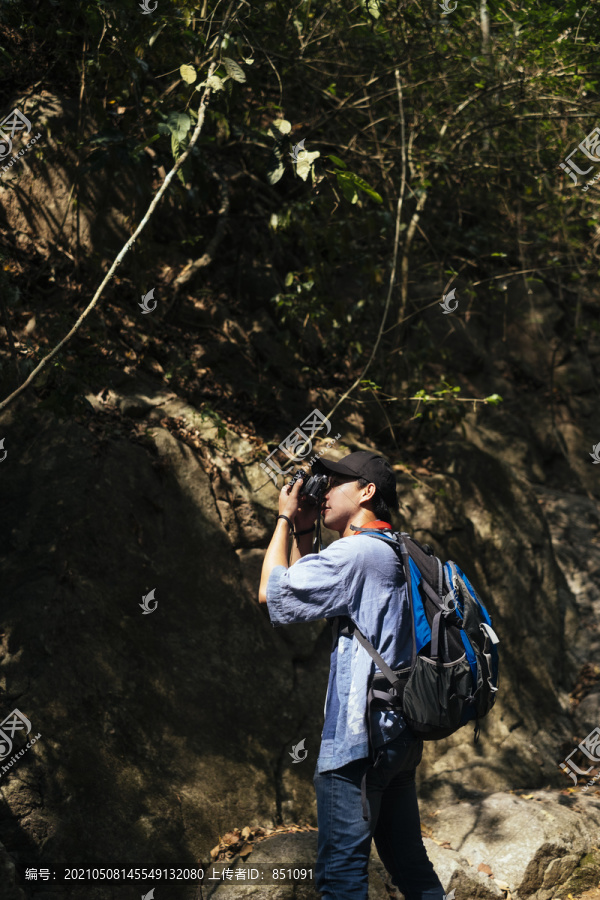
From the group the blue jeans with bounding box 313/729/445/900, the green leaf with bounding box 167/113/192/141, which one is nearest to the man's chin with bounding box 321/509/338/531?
the blue jeans with bounding box 313/729/445/900

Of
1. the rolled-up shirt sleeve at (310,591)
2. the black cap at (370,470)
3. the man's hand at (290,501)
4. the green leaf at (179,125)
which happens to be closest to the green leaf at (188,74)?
the green leaf at (179,125)

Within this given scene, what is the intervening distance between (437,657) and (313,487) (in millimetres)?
818

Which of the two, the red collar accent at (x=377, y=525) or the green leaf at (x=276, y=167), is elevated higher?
the green leaf at (x=276, y=167)

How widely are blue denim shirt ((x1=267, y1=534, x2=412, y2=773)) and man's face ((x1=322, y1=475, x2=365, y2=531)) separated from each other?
214 millimetres

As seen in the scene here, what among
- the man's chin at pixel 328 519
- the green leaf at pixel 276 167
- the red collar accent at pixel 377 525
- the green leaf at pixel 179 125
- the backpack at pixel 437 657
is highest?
the green leaf at pixel 179 125

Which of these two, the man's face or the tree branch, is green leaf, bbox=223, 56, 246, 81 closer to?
the tree branch

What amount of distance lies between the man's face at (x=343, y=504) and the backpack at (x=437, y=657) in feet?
0.33

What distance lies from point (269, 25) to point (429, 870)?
6.53m

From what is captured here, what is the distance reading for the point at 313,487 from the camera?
2762 millimetres

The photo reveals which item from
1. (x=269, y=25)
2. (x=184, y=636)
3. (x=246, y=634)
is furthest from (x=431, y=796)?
(x=269, y=25)

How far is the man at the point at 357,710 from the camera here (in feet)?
→ 7.88

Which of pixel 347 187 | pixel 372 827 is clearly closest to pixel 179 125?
pixel 347 187

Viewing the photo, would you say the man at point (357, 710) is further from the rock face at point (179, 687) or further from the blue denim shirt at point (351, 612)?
the rock face at point (179, 687)

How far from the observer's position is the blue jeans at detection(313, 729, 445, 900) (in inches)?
93.4
